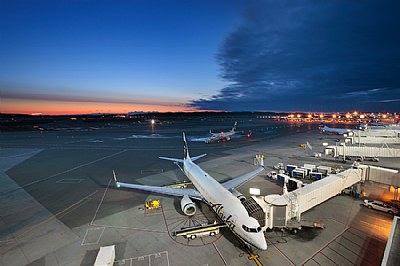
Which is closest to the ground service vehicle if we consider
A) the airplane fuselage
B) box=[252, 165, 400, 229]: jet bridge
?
box=[252, 165, 400, 229]: jet bridge

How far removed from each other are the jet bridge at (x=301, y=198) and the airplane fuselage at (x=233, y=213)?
10.1 ft

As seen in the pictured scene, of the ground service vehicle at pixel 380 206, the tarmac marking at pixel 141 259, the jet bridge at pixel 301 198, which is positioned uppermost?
the jet bridge at pixel 301 198

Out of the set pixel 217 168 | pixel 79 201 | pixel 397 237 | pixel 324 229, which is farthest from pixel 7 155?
pixel 397 237

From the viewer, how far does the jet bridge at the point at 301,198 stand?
19.6 meters

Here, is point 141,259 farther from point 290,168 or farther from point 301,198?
point 290,168

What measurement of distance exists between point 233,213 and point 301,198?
28.7ft

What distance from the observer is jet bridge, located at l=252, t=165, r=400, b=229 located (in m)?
19.6

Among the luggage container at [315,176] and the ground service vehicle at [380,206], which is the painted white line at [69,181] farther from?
the ground service vehicle at [380,206]

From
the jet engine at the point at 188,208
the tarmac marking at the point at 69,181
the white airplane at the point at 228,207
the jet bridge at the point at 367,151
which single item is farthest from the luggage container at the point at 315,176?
the tarmac marking at the point at 69,181

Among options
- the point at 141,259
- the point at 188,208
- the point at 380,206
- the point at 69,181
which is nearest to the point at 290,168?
the point at 380,206

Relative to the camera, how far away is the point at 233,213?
1753 cm

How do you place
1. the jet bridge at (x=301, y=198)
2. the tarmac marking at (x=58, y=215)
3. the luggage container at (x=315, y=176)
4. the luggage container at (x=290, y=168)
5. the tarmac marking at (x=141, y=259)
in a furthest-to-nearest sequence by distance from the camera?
the luggage container at (x=290, y=168) → the luggage container at (x=315, y=176) → the tarmac marking at (x=58, y=215) → the jet bridge at (x=301, y=198) → the tarmac marking at (x=141, y=259)

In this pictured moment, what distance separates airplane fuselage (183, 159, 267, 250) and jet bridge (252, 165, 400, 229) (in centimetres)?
309

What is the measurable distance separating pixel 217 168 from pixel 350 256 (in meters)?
28.2
